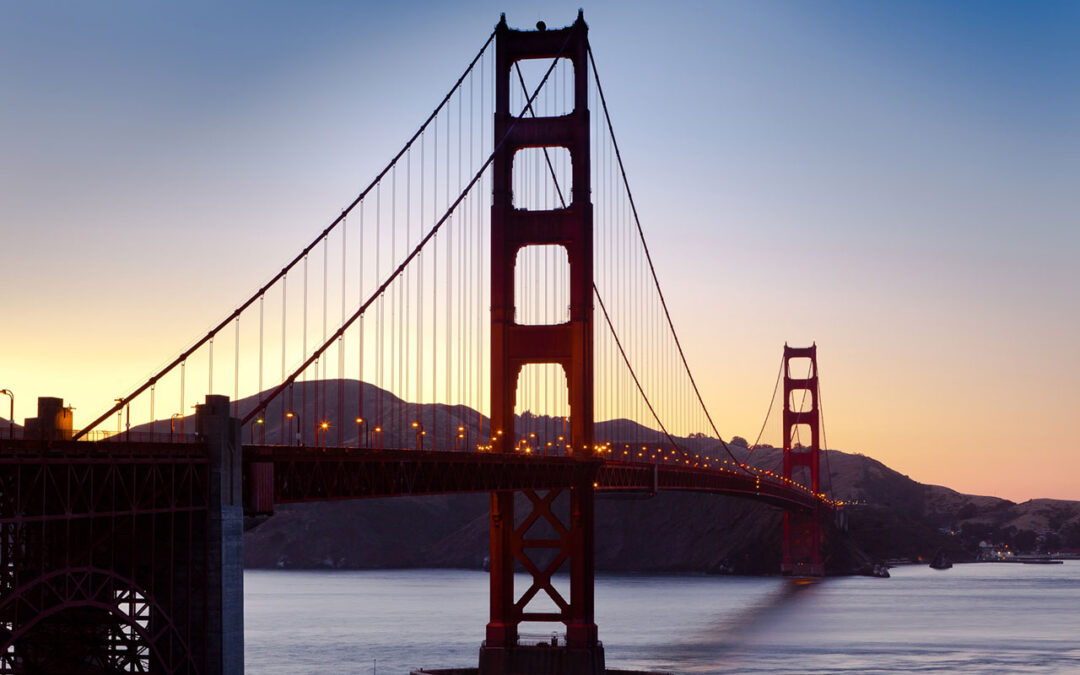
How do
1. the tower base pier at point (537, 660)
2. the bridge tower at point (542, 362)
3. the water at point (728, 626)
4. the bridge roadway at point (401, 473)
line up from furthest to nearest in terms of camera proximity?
the water at point (728, 626) < the bridge tower at point (542, 362) < the tower base pier at point (537, 660) < the bridge roadway at point (401, 473)

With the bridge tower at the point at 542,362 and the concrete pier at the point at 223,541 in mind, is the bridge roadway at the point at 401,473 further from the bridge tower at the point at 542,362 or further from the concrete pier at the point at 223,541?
the concrete pier at the point at 223,541

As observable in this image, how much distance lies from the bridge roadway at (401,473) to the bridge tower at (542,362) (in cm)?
121

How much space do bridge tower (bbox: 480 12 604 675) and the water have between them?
1247 cm

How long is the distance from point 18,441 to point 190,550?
17.4 feet

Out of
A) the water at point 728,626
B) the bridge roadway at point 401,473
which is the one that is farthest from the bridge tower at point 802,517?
the bridge roadway at point 401,473

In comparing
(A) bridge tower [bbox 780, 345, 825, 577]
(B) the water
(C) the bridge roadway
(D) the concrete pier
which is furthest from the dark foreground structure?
(A) bridge tower [bbox 780, 345, 825, 577]

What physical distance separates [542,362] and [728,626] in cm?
4676

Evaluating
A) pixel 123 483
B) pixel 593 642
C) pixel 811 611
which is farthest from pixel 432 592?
pixel 123 483

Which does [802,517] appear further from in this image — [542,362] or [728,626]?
[542,362]

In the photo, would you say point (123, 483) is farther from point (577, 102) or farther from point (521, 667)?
point (577, 102)

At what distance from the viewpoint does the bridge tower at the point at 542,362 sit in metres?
57.8

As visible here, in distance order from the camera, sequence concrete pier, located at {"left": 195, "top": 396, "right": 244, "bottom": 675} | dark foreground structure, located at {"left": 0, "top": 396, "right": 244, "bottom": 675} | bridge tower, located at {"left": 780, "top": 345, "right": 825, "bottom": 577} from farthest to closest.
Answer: bridge tower, located at {"left": 780, "top": 345, "right": 825, "bottom": 577}, concrete pier, located at {"left": 195, "top": 396, "right": 244, "bottom": 675}, dark foreground structure, located at {"left": 0, "top": 396, "right": 244, "bottom": 675}

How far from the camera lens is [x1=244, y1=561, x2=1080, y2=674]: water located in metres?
76.3

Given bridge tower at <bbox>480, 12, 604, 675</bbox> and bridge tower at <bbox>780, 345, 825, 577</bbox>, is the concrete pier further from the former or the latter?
bridge tower at <bbox>780, 345, 825, 577</bbox>
